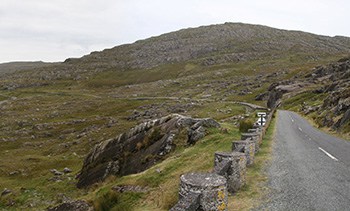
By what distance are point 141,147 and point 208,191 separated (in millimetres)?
17737

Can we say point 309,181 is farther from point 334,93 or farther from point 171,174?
point 334,93

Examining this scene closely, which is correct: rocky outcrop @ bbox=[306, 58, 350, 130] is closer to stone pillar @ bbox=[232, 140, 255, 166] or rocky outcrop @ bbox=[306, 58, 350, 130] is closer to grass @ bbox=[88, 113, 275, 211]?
grass @ bbox=[88, 113, 275, 211]

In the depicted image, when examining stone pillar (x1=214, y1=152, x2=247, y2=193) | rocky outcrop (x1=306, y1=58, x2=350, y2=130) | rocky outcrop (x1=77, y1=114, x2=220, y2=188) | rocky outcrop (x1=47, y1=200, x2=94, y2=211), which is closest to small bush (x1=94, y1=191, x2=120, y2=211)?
rocky outcrop (x1=47, y1=200, x2=94, y2=211)

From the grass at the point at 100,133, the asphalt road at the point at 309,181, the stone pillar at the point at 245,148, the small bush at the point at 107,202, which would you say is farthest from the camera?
the grass at the point at 100,133

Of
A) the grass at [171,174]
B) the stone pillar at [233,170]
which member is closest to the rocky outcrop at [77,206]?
the grass at [171,174]

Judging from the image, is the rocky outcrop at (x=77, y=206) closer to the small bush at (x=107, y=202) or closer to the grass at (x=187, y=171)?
the small bush at (x=107, y=202)

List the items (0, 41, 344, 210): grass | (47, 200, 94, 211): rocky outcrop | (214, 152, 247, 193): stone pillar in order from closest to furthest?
(214, 152, 247, 193): stone pillar < (0, 41, 344, 210): grass < (47, 200, 94, 211): rocky outcrop

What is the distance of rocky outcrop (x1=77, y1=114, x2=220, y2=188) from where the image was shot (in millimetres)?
23234

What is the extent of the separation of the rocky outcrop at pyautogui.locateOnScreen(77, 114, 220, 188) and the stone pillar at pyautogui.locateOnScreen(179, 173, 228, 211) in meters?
13.6

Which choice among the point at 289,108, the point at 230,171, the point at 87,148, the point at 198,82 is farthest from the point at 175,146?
the point at 198,82

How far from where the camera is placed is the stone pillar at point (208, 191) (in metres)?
8.21

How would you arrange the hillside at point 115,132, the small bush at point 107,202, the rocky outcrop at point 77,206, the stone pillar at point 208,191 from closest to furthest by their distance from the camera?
the stone pillar at point 208,191 → the small bush at point 107,202 → the hillside at point 115,132 → the rocky outcrop at point 77,206

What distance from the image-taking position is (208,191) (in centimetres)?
830

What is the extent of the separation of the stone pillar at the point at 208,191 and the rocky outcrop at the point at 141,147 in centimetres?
1363
